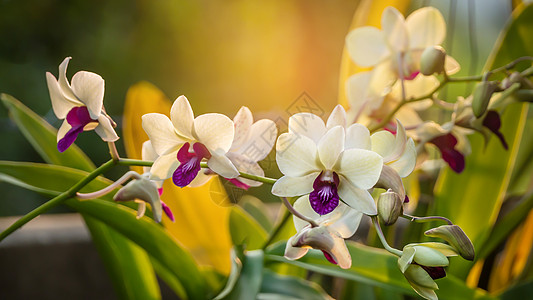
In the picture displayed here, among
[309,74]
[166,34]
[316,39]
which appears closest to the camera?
[309,74]

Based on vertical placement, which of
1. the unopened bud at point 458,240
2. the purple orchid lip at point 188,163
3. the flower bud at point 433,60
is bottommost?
the purple orchid lip at point 188,163

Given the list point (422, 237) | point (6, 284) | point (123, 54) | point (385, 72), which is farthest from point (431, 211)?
point (123, 54)

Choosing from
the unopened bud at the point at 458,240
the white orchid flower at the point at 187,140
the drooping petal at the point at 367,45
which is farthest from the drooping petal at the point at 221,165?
the drooping petal at the point at 367,45

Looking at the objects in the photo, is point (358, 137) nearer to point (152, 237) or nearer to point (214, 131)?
point (214, 131)

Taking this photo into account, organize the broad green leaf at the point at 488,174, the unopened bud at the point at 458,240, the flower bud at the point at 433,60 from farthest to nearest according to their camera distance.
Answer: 1. the broad green leaf at the point at 488,174
2. the flower bud at the point at 433,60
3. the unopened bud at the point at 458,240

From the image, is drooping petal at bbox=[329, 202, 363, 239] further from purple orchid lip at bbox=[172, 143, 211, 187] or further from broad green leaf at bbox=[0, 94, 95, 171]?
broad green leaf at bbox=[0, 94, 95, 171]

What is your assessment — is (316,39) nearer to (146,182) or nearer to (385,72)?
(385,72)

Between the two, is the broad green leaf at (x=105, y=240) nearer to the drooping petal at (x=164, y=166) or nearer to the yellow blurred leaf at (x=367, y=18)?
the drooping petal at (x=164, y=166)

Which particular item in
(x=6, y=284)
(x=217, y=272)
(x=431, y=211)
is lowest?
(x=6, y=284)
